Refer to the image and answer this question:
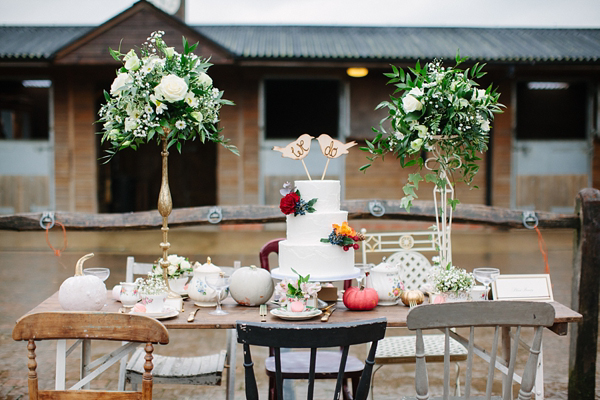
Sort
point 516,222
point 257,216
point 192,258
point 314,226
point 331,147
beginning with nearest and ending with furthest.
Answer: point 314,226
point 331,147
point 516,222
point 257,216
point 192,258

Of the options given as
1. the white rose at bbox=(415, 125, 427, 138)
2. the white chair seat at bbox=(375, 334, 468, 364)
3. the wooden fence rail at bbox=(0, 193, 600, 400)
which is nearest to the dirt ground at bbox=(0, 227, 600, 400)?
the wooden fence rail at bbox=(0, 193, 600, 400)

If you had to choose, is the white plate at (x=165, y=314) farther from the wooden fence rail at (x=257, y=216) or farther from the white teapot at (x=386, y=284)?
the wooden fence rail at (x=257, y=216)

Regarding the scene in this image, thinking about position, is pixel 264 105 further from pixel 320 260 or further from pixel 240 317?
pixel 240 317

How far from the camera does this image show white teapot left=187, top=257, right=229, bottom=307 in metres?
2.78

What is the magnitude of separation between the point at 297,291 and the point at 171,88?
109 centimetres

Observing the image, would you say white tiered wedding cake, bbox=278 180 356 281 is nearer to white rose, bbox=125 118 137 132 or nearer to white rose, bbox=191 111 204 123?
white rose, bbox=191 111 204 123

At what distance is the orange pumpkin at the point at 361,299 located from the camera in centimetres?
272

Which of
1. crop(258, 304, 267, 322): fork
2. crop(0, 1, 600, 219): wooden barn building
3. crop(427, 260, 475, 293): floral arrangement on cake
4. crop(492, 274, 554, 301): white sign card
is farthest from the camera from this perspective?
crop(0, 1, 600, 219): wooden barn building

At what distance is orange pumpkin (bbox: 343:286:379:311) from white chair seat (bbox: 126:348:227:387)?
73 centimetres

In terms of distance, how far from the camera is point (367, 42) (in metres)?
10.6

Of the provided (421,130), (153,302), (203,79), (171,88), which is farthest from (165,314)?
(421,130)

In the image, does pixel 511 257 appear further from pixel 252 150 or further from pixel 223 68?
pixel 223 68

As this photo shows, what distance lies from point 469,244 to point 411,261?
611cm

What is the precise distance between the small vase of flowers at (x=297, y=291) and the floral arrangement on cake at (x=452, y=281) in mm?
587
